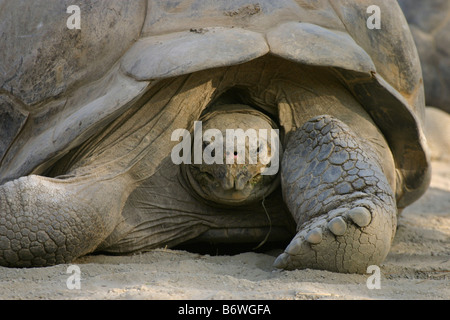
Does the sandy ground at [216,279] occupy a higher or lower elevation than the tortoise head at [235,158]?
lower

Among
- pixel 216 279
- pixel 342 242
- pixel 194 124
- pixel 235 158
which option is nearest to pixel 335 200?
pixel 342 242

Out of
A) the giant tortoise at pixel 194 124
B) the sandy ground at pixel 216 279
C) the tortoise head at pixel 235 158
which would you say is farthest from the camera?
the tortoise head at pixel 235 158

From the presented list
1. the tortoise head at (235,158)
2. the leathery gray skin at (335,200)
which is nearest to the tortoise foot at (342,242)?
the leathery gray skin at (335,200)

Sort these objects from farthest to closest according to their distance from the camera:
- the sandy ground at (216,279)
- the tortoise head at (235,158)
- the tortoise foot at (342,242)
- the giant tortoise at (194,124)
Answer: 1. the tortoise head at (235,158)
2. the giant tortoise at (194,124)
3. the tortoise foot at (342,242)
4. the sandy ground at (216,279)

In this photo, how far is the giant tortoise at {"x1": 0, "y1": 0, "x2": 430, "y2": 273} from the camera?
3125 millimetres

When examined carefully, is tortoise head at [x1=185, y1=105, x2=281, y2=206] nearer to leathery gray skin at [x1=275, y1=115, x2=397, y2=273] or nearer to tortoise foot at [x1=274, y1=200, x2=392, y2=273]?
leathery gray skin at [x1=275, y1=115, x2=397, y2=273]

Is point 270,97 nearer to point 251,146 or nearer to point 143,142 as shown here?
point 251,146

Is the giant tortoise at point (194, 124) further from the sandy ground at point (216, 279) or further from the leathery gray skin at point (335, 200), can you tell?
the sandy ground at point (216, 279)

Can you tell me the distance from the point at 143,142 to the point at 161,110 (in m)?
0.17

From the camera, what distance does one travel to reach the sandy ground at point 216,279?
2.56m

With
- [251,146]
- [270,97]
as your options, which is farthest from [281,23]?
[251,146]

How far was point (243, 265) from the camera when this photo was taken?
3.20 metres

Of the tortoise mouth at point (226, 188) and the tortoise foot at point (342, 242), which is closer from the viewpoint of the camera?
the tortoise foot at point (342, 242)

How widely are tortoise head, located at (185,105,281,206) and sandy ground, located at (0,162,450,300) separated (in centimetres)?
31
